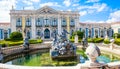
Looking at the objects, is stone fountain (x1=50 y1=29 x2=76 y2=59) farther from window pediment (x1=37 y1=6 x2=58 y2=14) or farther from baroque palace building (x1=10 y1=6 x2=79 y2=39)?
window pediment (x1=37 y1=6 x2=58 y2=14)

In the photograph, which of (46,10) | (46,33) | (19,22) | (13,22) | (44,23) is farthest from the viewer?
(44,23)

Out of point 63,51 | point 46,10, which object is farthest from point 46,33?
point 63,51

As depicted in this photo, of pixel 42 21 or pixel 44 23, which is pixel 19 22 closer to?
pixel 42 21

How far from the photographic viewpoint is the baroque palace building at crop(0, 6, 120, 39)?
4334 centimetres

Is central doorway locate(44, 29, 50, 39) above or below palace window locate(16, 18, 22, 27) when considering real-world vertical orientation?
below

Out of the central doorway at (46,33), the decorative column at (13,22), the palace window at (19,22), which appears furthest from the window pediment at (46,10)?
the decorative column at (13,22)

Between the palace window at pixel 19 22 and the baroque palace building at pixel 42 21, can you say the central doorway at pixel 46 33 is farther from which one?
the palace window at pixel 19 22

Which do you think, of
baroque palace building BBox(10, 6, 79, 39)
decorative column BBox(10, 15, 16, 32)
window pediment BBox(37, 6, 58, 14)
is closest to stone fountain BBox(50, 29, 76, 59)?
baroque palace building BBox(10, 6, 79, 39)

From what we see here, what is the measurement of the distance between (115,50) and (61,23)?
3081 centimetres

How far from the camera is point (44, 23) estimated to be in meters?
44.5

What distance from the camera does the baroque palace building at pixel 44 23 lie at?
4334cm

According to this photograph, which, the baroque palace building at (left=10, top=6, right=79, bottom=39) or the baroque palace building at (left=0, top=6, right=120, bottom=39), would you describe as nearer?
the baroque palace building at (left=0, top=6, right=120, bottom=39)

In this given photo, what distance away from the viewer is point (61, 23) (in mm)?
45094

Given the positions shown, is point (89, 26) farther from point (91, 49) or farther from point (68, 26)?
point (91, 49)
